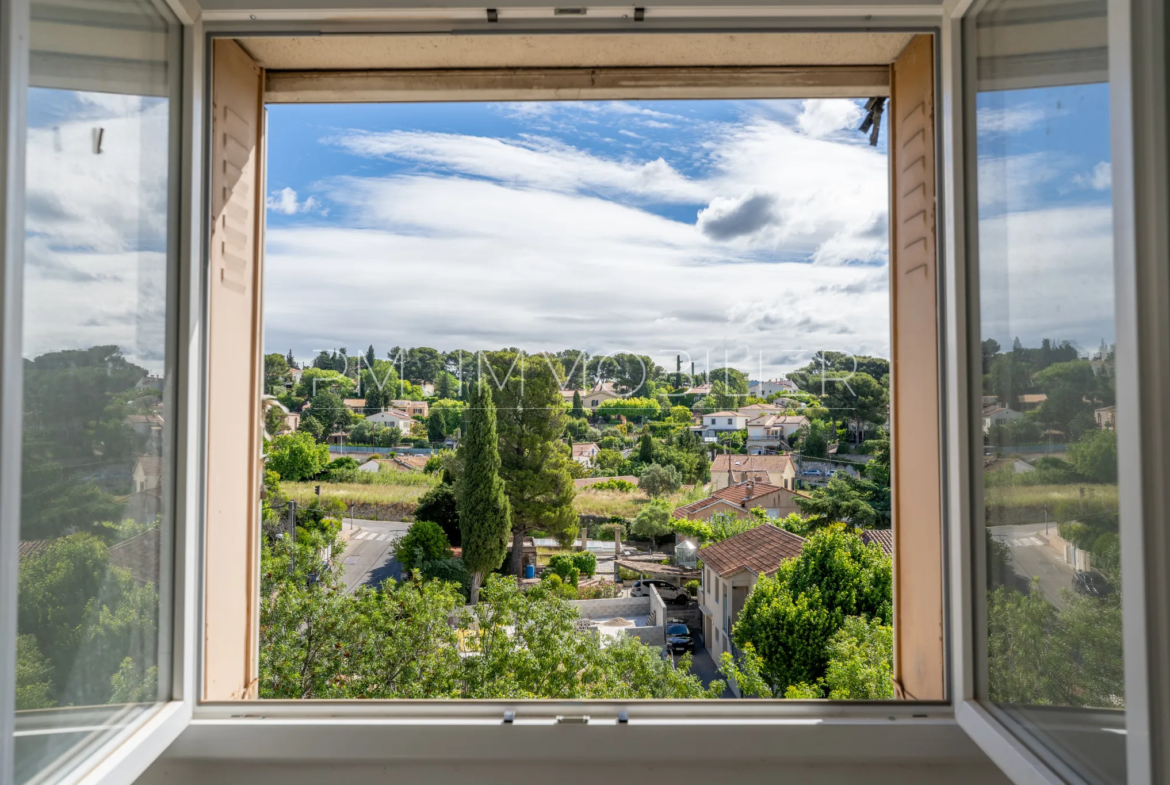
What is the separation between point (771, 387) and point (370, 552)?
1.00 meters

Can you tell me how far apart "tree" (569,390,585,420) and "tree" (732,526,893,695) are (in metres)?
0.56

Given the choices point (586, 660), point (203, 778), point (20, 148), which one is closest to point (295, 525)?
point (203, 778)

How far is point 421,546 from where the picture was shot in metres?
1.64

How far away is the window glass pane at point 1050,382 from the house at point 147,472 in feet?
4.77

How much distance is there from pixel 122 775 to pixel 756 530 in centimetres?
127

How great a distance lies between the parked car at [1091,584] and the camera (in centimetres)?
92

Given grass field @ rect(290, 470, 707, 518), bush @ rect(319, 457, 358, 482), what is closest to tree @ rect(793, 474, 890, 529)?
grass field @ rect(290, 470, 707, 518)

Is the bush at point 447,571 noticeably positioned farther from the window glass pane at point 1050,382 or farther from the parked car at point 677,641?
the window glass pane at point 1050,382

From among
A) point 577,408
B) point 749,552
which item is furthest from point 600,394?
point 749,552

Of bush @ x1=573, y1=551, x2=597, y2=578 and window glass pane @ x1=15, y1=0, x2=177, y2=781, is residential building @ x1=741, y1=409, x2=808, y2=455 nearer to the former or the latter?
bush @ x1=573, y1=551, x2=597, y2=578

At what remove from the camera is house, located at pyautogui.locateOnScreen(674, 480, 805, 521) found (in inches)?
64.1

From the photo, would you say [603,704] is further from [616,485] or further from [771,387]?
[771,387]

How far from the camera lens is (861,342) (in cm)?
160

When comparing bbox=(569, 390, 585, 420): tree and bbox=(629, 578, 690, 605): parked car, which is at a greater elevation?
bbox=(569, 390, 585, 420): tree
